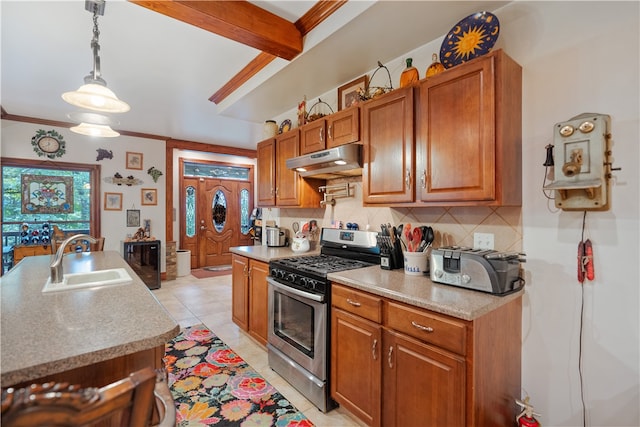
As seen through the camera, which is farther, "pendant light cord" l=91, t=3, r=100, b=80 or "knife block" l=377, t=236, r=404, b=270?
"knife block" l=377, t=236, r=404, b=270

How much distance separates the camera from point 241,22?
1996 millimetres

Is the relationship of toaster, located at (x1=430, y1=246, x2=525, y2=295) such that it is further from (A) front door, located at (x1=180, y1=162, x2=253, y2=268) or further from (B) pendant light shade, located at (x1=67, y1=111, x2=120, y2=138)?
(A) front door, located at (x1=180, y1=162, x2=253, y2=268)

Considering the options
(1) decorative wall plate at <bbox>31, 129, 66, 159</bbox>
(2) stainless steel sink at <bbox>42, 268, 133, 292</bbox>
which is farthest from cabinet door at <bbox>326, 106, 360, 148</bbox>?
(1) decorative wall plate at <bbox>31, 129, 66, 159</bbox>

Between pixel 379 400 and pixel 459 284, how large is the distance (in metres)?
0.77

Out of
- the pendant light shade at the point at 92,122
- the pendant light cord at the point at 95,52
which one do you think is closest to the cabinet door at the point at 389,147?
the pendant light cord at the point at 95,52

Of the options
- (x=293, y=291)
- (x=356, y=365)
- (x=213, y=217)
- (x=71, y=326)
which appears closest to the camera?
(x=71, y=326)

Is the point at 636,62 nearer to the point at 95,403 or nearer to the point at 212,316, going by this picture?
the point at 95,403

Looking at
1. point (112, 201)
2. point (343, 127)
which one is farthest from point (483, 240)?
point (112, 201)

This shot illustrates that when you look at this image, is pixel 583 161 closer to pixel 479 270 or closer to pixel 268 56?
pixel 479 270

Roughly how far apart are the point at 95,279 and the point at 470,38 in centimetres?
273

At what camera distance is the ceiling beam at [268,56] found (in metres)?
1.97

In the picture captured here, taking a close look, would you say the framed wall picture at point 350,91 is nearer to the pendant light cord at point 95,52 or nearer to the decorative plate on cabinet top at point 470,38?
the decorative plate on cabinet top at point 470,38

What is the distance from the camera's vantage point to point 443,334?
4.52 feet

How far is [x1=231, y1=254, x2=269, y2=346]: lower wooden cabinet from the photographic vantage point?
269 cm
